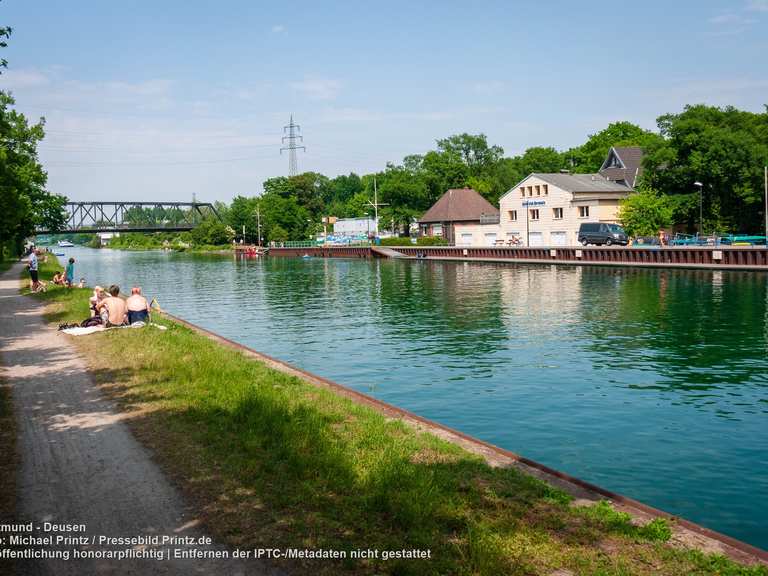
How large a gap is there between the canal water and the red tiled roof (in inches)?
2253

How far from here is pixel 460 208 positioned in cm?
11044

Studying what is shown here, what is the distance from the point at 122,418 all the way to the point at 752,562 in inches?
398

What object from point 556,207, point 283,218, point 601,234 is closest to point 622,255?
point 601,234

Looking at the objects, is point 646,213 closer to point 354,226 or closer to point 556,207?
point 556,207

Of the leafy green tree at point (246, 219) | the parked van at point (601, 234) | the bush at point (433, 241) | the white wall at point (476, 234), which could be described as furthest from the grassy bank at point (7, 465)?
the leafy green tree at point (246, 219)

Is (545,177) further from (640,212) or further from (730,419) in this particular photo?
(730,419)

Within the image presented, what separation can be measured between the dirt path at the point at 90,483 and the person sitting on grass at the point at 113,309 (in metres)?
7.67

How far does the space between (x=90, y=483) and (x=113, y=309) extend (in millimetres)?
15408

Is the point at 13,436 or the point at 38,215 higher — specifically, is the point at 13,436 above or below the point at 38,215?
below

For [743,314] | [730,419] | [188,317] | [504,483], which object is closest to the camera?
[504,483]

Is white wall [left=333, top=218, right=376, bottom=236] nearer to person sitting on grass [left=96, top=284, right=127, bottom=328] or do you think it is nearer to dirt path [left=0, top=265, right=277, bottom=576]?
person sitting on grass [left=96, top=284, right=127, bottom=328]

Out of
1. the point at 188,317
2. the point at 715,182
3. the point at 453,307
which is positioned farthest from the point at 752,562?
the point at 715,182

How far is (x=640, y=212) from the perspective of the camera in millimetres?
74688

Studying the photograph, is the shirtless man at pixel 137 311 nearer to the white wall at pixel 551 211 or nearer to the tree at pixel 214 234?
the white wall at pixel 551 211
